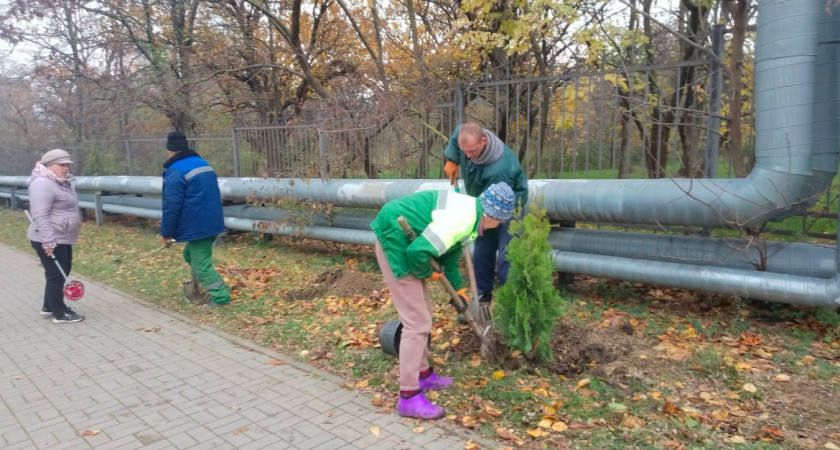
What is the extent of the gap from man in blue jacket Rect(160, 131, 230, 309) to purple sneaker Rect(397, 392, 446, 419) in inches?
133

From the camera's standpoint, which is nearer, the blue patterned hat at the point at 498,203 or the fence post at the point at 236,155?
the blue patterned hat at the point at 498,203

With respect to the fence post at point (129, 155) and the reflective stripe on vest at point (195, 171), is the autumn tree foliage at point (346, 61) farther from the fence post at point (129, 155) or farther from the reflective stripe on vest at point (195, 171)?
the reflective stripe on vest at point (195, 171)

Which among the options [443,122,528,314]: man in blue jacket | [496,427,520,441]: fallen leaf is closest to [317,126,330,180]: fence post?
[443,122,528,314]: man in blue jacket

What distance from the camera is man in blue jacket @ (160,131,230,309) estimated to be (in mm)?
5883

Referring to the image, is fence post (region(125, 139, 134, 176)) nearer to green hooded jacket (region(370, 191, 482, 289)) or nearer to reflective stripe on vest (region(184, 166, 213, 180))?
reflective stripe on vest (region(184, 166, 213, 180))

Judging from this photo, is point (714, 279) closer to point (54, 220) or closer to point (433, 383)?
point (433, 383)

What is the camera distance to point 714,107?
5074 mm

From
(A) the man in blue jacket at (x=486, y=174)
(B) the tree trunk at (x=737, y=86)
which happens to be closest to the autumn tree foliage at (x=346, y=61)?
(B) the tree trunk at (x=737, y=86)

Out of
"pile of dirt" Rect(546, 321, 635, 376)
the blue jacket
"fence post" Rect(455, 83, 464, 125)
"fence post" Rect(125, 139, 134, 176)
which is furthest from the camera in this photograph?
"fence post" Rect(125, 139, 134, 176)

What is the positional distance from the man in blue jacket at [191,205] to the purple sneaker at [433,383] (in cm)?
325

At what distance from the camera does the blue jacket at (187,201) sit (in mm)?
5879

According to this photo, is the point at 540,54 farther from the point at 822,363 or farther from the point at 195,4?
the point at 195,4

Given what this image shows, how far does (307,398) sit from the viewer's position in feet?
12.9

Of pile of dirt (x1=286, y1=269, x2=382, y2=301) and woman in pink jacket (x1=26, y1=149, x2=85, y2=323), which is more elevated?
woman in pink jacket (x1=26, y1=149, x2=85, y2=323)
